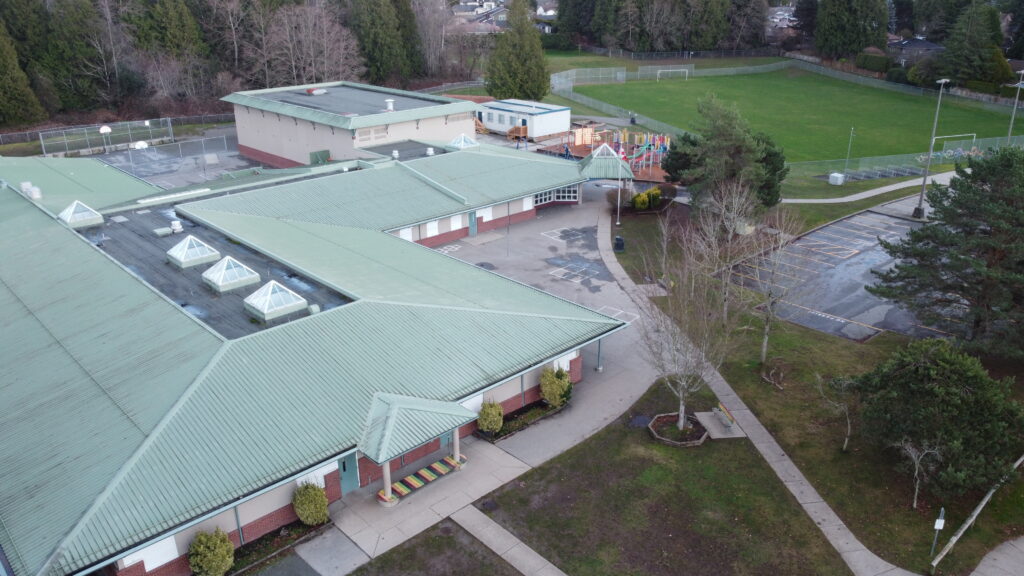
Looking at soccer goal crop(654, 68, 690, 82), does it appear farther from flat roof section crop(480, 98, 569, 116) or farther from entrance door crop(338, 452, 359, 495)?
entrance door crop(338, 452, 359, 495)

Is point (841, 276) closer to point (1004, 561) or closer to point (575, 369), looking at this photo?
point (575, 369)

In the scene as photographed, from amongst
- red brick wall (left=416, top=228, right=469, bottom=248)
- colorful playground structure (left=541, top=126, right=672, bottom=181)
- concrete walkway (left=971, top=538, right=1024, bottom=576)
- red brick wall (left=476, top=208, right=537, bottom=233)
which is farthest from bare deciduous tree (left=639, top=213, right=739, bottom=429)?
colorful playground structure (left=541, top=126, right=672, bottom=181)

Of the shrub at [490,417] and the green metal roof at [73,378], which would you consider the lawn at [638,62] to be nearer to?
the green metal roof at [73,378]

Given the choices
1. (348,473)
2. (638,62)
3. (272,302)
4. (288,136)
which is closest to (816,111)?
(638,62)

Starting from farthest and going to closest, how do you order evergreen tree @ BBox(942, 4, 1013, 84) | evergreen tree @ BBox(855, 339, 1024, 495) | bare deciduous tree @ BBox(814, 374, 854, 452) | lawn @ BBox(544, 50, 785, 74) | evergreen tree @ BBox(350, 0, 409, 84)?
lawn @ BBox(544, 50, 785, 74)
evergreen tree @ BBox(350, 0, 409, 84)
evergreen tree @ BBox(942, 4, 1013, 84)
bare deciduous tree @ BBox(814, 374, 854, 452)
evergreen tree @ BBox(855, 339, 1024, 495)

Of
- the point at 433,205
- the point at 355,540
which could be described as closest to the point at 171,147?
the point at 433,205

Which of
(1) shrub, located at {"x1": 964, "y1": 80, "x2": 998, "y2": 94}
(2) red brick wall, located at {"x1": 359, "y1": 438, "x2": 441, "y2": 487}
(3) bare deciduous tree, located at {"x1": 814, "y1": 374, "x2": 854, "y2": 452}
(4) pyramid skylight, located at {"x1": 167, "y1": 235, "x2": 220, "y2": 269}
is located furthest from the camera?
(1) shrub, located at {"x1": 964, "y1": 80, "x2": 998, "y2": 94}

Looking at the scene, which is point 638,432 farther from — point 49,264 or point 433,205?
point 49,264
